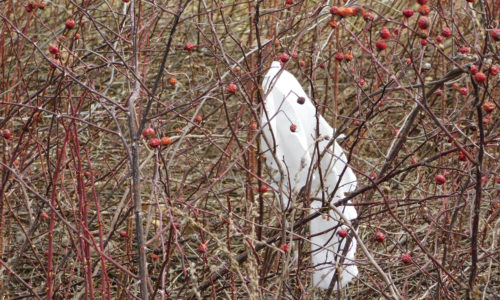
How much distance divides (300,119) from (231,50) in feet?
8.22

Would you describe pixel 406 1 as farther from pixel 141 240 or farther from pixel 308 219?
pixel 141 240

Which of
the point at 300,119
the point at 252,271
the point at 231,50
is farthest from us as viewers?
the point at 231,50

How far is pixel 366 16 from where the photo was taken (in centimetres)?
227

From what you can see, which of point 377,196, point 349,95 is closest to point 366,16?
point 377,196

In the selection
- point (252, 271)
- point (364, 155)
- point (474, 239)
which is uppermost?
point (364, 155)

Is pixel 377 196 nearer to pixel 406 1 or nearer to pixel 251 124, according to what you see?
pixel 251 124

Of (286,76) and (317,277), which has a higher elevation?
(286,76)

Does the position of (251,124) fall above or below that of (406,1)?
below

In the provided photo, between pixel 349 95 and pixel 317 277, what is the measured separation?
2.63 metres

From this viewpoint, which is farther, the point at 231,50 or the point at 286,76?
the point at 231,50

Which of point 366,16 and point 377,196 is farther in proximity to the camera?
point 377,196

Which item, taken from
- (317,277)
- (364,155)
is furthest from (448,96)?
(317,277)

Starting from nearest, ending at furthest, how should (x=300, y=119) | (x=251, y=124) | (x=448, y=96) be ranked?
(x=300, y=119)
(x=251, y=124)
(x=448, y=96)

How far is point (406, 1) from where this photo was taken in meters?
5.08
